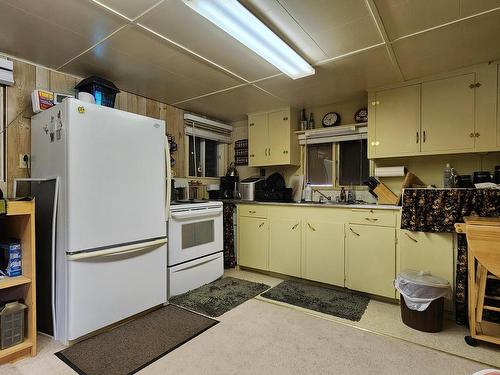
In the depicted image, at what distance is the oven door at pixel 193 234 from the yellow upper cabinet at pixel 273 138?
3.51 feet

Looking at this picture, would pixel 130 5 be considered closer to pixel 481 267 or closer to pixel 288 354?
pixel 288 354

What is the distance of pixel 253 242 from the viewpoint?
3553 millimetres

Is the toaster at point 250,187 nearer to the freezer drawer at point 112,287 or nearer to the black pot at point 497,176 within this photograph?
the freezer drawer at point 112,287

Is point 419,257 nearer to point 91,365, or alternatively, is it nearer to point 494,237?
point 494,237

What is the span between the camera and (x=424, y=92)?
2713mm

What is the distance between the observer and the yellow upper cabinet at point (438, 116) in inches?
96.0

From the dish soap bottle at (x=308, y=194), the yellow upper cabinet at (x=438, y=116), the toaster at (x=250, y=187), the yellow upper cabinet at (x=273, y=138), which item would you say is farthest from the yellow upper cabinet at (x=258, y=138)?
the yellow upper cabinet at (x=438, y=116)

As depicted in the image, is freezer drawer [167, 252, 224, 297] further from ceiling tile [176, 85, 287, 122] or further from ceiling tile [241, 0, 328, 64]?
ceiling tile [241, 0, 328, 64]

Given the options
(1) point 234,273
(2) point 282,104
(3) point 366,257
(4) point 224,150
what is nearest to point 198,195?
(4) point 224,150

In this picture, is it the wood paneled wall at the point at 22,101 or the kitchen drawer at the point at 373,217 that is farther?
the kitchen drawer at the point at 373,217

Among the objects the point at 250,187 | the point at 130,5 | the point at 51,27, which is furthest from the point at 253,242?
the point at 51,27

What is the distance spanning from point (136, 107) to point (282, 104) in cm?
179

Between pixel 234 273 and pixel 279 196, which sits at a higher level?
pixel 279 196

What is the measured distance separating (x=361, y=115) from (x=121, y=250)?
2.98m
